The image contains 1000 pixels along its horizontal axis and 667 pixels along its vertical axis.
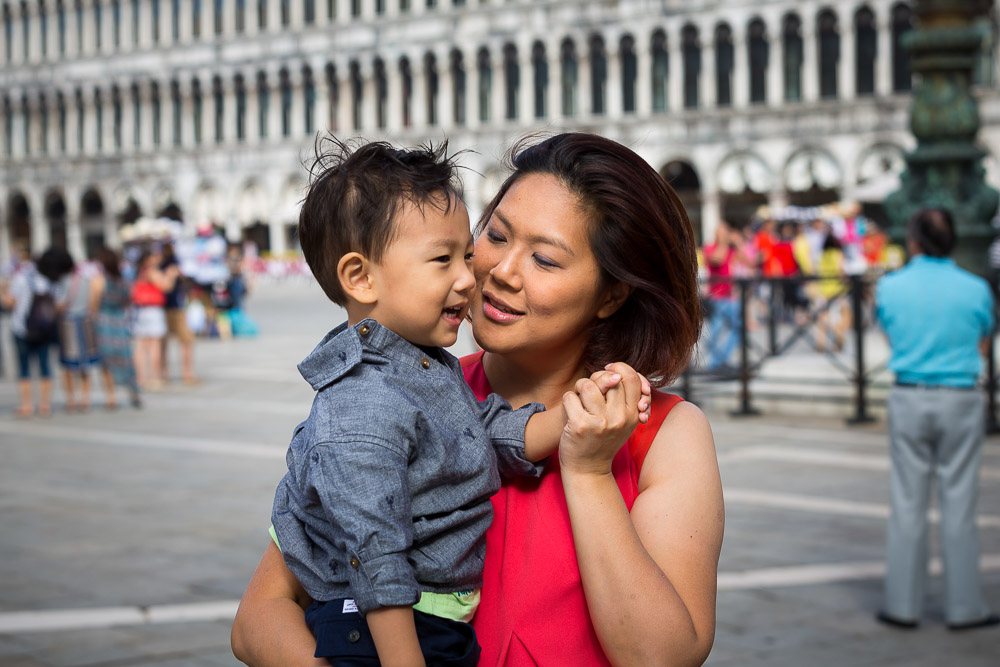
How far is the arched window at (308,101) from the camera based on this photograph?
58.7 metres

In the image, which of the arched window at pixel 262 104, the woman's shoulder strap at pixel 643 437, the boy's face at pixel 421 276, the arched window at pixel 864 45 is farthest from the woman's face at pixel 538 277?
the arched window at pixel 262 104

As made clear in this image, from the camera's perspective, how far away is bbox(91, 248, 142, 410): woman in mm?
13531

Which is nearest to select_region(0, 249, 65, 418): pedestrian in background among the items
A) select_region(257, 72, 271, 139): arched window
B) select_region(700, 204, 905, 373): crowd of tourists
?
select_region(700, 204, 905, 373): crowd of tourists

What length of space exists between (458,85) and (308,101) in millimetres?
8004

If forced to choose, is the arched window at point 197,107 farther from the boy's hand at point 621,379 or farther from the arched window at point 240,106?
the boy's hand at point 621,379

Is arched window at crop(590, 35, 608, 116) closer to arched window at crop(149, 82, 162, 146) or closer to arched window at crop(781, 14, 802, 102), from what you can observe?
arched window at crop(781, 14, 802, 102)

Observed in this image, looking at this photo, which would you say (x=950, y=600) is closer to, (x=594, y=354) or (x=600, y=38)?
(x=594, y=354)

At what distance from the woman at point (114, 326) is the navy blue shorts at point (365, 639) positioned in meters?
12.1

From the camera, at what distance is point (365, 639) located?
1.98 m

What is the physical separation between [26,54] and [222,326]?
51.9 m

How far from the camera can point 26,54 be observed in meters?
68.6

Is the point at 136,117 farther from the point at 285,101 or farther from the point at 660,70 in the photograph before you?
the point at 660,70

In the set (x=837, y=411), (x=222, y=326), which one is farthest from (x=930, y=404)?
(x=222, y=326)

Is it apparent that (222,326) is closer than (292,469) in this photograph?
No
